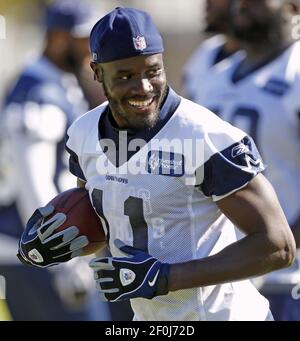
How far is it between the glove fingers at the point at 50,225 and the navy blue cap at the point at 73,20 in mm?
3248

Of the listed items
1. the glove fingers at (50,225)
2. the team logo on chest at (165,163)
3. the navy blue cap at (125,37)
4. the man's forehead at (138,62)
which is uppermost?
the navy blue cap at (125,37)

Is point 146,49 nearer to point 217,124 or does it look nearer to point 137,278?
point 217,124

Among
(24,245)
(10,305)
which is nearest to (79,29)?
(10,305)

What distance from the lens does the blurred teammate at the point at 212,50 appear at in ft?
19.2

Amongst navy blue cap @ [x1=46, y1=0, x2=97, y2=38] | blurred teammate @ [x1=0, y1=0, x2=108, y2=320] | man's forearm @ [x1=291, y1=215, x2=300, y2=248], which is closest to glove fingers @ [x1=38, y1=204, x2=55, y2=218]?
man's forearm @ [x1=291, y1=215, x2=300, y2=248]

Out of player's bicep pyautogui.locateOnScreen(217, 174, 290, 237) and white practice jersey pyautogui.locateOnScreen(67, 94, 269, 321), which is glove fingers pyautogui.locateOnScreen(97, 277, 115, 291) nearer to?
white practice jersey pyautogui.locateOnScreen(67, 94, 269, 321)

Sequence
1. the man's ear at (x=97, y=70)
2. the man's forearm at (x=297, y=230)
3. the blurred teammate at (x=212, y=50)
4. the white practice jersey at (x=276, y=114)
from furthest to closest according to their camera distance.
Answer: the blurred teammate at (x=212, y=50) → the white practice jersey at (x=276, y=114) → the man's forearm at (x=297, y=230) → the man's ear at (x=97, y=70)

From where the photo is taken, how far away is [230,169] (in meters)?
3.32

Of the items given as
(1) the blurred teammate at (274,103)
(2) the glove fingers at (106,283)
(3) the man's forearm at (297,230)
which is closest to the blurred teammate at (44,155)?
(1) the blurred teammate at (274,103)

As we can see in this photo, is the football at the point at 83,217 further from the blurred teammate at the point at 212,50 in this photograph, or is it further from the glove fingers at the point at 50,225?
the blurred teammate at the point at 212,50

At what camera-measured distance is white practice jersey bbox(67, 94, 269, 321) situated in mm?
3355

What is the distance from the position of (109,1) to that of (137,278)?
6.11 m

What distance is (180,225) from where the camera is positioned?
348 cm

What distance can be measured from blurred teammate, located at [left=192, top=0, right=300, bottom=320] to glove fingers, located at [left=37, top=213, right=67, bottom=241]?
5.04 feet
